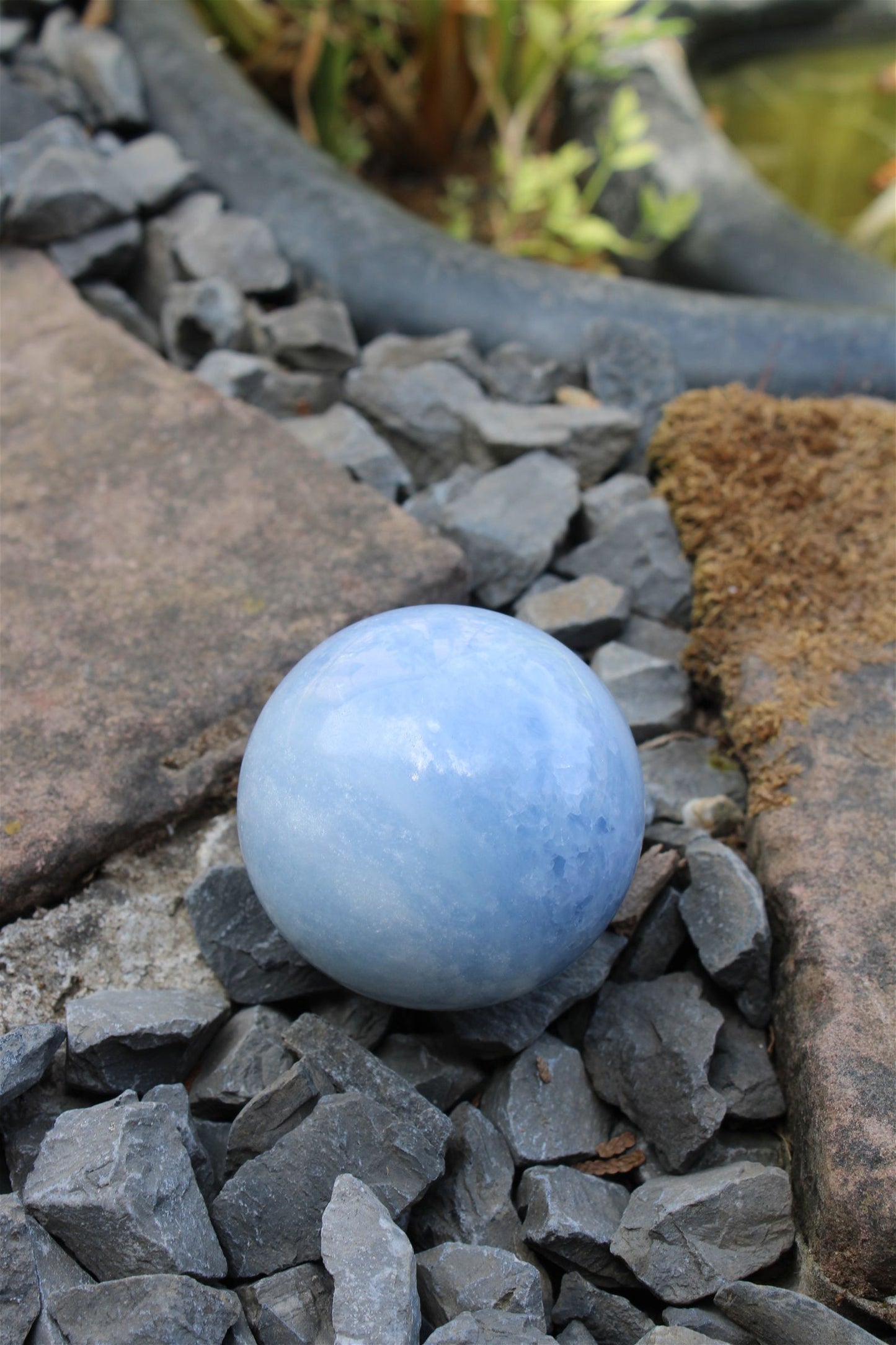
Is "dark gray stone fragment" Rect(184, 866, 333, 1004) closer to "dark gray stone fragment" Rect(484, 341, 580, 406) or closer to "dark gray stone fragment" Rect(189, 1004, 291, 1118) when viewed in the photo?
"dark gray stone fragment" Rect(189, 1004, 291, 1118)

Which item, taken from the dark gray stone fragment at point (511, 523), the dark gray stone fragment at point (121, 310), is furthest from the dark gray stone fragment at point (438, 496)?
the dark gray stone fragment at point (121, 310)

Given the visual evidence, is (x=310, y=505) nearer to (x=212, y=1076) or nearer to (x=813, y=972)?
(x=212, y=1076)

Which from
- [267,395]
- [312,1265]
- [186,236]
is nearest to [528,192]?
[186,236]

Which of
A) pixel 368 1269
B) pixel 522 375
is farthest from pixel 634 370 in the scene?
pixel 368 1269

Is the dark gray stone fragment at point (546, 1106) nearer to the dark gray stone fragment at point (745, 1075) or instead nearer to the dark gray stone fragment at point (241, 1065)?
the dark gray stone fragment at point (745, 1075)

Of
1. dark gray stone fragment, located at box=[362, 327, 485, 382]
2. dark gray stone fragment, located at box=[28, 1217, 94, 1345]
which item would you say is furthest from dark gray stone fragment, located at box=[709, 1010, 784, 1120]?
dark gray stone fragment, located at box=[362, 327, 485, 382]

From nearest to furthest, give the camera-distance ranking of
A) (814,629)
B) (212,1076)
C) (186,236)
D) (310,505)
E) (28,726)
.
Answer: (212,1076) < (28,726) < (814,629) < (310,505) < (186,236)
